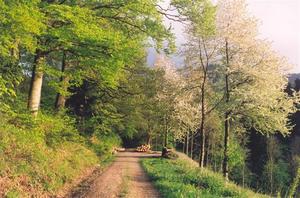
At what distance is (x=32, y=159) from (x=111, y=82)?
6760 mm

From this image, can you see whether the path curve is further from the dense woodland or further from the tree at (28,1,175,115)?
the tree at (28,1,175,115)

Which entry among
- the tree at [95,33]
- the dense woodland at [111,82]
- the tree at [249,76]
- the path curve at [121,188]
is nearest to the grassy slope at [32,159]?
the dense woodland at [111,82]

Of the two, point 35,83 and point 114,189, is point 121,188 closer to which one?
point 114,189

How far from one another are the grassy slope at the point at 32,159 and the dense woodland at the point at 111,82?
2.0 inches

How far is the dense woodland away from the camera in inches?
556

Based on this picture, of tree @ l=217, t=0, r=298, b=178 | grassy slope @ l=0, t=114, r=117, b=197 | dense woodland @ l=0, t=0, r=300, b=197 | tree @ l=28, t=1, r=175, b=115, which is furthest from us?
tree @ l=217, t=0, r=298, b=178

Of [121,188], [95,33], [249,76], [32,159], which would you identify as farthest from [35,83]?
[249,76]

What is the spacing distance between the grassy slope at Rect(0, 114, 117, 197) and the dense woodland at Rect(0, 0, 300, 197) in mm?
51

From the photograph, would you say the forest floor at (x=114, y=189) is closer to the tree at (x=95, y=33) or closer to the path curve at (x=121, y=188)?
the path curve at (x=121, y=188)

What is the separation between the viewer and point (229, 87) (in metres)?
30.2

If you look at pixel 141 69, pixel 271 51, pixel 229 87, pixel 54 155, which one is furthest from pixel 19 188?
pixel 141 69

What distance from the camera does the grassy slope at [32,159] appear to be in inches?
490

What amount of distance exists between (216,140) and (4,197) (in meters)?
55.3

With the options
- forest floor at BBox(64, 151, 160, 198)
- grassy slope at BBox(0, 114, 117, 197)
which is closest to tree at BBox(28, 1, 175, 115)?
grassy slope at BBox(0, 114, 117, 197)
